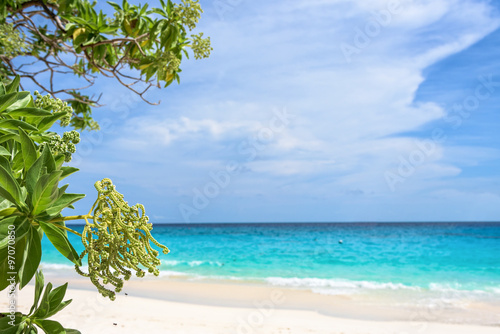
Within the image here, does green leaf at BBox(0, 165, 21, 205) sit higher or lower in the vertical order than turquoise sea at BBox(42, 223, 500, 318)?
lower

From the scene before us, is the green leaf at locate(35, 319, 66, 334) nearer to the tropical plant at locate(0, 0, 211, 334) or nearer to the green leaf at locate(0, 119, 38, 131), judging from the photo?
the tropical plant at locate(0, 0, 211, 334)

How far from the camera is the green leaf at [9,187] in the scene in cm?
85

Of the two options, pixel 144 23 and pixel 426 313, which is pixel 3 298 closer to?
pixel 144 23

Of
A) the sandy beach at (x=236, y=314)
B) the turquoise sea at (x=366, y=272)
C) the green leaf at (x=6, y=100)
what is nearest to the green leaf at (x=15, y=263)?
the green leaf at (x=6, y=100)

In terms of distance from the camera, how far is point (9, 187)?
34.3 inches

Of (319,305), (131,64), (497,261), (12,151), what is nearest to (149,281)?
(319,305)

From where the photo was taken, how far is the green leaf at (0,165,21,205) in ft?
2.80

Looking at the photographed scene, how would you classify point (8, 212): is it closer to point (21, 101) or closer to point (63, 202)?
point (63, 202)

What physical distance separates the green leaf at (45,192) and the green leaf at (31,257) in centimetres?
7

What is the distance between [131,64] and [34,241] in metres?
2.92

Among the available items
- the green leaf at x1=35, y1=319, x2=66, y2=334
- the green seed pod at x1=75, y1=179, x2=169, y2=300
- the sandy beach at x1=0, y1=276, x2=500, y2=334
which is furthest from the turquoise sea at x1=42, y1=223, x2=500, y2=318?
the green seed pod at x1=75, y1=179, x2=169, y2=300

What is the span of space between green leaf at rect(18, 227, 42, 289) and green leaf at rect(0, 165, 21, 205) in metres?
0.09

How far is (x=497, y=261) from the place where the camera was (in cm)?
1833

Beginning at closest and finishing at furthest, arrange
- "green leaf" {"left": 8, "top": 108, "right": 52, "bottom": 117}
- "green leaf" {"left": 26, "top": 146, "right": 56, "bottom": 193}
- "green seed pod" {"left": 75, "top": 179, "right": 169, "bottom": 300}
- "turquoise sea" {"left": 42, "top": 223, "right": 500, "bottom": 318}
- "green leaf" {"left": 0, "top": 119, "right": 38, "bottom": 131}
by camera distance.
→ "green seed pod" {"left": 75, "top": 179, "right": 169, "bottom": 300}, "green leaf" {"left": 26, "top": 146, "right": 56, "bottom": 193}, "green leaf" {"left": 0, "top": 119, "right": 38, "bottom": 131}, "green leaf" {"left": 8, "top": 108, "right": 52, "bottom": 117}, "turquoise sea" {"left": 42, "top": 223, "right": 500, "bottom": 318}
